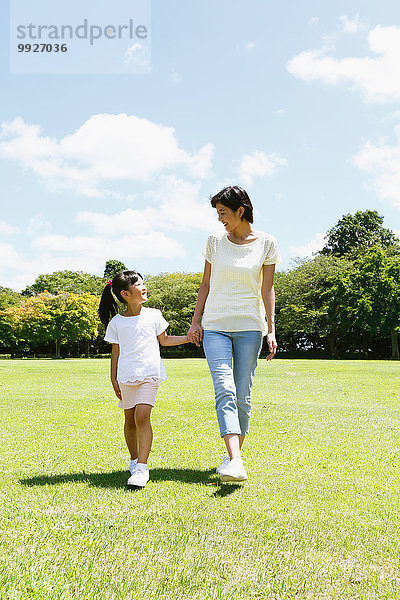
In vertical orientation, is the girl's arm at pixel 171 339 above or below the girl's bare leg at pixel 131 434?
above

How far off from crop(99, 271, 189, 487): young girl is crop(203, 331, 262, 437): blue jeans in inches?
10.7

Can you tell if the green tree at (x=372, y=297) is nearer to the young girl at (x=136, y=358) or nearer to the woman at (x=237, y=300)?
the woman at (x=237, y=300)

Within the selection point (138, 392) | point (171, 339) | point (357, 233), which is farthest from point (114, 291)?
→ point (357, 233)

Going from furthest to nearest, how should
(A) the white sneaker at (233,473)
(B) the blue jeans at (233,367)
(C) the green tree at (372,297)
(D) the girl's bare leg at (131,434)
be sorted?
(C) the green tree at (372,297) < (D) the girl's bare leg at (131,434) < (B) the blue jeans at (233,367) < (A) the white sneaker at (233,473)

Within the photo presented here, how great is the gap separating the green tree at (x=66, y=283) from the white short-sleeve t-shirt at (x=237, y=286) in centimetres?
5126

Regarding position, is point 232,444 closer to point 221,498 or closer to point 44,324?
point 221,498

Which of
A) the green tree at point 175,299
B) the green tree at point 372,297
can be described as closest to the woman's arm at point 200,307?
the green tree at point 372,297

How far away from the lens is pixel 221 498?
3.33 m

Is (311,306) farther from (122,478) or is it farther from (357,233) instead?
(122,478)

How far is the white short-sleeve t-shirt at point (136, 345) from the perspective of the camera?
3.93m

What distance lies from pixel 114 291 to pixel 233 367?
3.81 feet

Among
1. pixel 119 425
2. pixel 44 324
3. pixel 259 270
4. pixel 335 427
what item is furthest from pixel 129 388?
pixel 44 324

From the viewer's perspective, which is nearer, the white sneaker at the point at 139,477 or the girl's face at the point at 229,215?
the white sneaker at the point at 139,477

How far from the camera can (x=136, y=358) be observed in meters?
3.95
